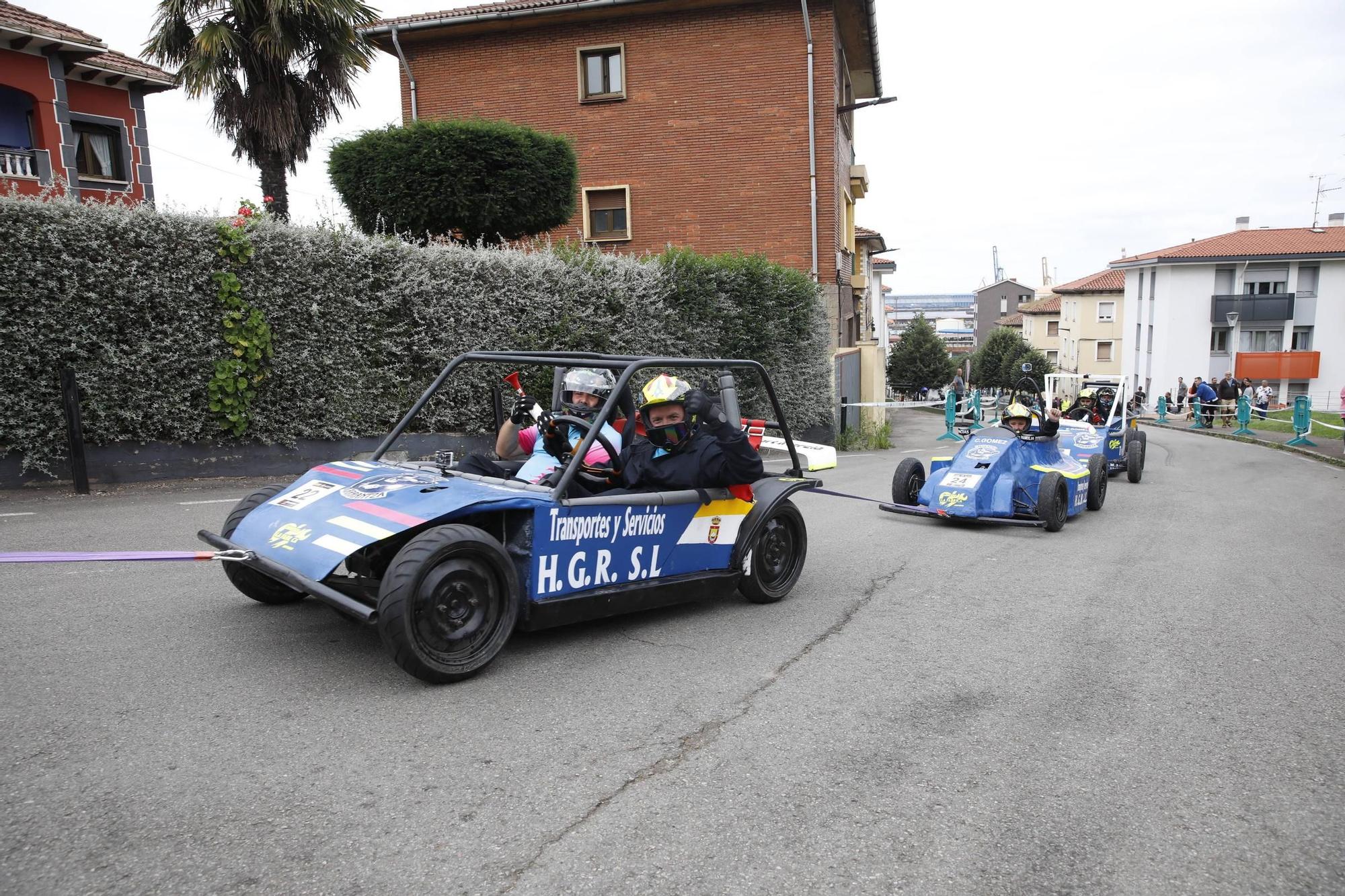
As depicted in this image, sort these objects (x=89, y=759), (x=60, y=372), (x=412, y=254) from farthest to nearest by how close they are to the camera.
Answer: (x=412, y=254) < (x=60, y=372) < (x=89, y=759)

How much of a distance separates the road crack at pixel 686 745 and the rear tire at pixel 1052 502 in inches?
159

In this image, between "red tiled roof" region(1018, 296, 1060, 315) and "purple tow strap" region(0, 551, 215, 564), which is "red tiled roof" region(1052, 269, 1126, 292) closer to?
"red tiled roof" region(1018, 296, 1060, 315)

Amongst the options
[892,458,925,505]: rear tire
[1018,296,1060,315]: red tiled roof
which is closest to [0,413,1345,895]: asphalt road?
[892,458,925,505]: rear tire

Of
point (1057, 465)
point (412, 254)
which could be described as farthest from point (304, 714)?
point (412, 254)

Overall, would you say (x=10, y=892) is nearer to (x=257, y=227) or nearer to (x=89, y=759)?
(x=89, y=759)

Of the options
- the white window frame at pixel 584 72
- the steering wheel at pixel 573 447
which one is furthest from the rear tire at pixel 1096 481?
the white window frame at pixel 584 72

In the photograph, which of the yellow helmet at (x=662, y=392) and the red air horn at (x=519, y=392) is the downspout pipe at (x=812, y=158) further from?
the yellow helmet at (x=662, y=392)

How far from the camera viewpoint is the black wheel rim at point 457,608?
13.8 ft

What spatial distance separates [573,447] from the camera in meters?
5.88

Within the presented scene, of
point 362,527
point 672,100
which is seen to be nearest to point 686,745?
point 362,527

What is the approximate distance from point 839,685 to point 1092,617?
2.38 metres

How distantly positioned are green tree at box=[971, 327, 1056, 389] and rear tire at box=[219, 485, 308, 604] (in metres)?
73.2

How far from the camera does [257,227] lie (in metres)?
11.2

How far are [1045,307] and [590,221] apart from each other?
69.0 metres
